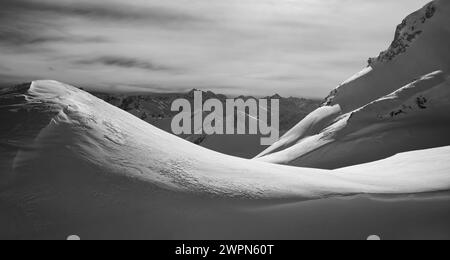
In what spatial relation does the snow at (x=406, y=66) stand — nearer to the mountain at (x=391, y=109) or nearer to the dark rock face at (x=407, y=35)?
the mountain at (x=391, y=109)

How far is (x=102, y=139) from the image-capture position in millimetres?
16266

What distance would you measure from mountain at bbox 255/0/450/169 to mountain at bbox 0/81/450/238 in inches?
2100

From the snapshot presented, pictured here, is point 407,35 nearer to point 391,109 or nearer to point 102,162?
point 391,109

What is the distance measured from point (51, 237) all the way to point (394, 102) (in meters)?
80.3

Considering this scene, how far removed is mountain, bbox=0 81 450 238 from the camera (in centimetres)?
1338

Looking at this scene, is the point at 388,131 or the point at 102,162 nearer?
the point at 102,162

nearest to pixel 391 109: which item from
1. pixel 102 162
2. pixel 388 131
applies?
pixel 388 131

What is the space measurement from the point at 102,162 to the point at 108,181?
2.99 ft

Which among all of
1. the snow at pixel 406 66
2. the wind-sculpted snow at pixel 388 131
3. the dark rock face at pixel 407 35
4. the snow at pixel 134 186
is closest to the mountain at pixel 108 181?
the snow at pixel 134 186

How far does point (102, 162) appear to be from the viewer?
50.2ft

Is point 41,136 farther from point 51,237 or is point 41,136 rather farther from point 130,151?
point 51,237

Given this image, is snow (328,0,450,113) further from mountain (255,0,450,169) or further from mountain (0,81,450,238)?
mountain (0,81,450,238)

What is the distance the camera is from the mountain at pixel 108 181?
43.9 ft
